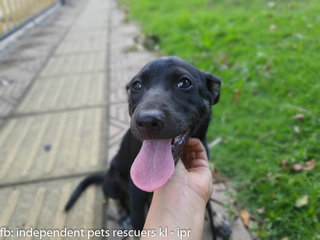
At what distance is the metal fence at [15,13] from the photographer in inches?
295

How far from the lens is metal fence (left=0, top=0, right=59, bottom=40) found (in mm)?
7492

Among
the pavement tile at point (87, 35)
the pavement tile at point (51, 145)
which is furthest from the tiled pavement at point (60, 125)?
A: the pavement tile at point (87, 35)

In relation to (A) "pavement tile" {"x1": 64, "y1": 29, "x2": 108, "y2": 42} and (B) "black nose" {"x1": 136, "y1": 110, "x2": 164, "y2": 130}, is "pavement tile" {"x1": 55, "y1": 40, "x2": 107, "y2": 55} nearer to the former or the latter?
(A) "pavement tile" {"x1": 64, "y1": 29, "x2": 108, "y2": 42}

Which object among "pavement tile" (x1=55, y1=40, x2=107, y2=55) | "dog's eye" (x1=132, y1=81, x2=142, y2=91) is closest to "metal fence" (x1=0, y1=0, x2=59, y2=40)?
"pavement tile" (x1=55, y1=40, x2=107, y2=55)

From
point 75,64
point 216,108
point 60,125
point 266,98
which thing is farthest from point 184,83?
point 75,64

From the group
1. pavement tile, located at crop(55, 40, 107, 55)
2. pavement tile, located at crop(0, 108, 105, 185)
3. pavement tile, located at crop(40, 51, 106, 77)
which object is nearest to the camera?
pavement tile, located at crop(0, 108, 105, 185)

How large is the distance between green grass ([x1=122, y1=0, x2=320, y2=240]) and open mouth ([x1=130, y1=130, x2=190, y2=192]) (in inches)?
53.3

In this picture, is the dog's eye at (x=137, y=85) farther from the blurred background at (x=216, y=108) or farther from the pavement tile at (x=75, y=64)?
the pavement tile at (x=75, y=64)

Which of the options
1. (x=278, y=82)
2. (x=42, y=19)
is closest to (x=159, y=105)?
(x=278, y=82)

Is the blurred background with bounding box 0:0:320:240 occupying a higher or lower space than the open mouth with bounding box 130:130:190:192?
lower

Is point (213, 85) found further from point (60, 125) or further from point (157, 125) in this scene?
point (60, 125)

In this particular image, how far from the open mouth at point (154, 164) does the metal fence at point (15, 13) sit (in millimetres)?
7264

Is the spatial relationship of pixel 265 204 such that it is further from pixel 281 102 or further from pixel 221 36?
pixel 221 36

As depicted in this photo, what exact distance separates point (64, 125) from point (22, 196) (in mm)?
1491
